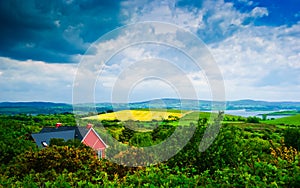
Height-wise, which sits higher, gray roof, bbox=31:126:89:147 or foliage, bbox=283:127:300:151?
foliage, bbox=283:127:300:151

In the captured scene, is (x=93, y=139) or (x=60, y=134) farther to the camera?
(x=60, y=134)

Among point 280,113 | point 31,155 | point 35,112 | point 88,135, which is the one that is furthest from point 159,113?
point 35,112

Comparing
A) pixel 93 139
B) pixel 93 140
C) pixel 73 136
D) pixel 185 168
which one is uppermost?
pixel 185 168

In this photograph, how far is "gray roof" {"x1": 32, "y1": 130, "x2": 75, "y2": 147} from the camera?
138 feet

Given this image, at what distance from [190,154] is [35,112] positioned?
94378 millimetres

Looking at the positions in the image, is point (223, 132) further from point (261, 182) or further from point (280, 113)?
point (280, 113)

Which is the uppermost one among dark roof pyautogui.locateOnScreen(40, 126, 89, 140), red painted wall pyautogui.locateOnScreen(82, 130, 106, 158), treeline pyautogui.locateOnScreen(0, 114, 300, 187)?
treeline pyautogui.locateOnScreen(0, 114, 300, 187)

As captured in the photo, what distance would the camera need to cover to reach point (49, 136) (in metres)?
43.1

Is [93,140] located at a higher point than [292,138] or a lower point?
lower

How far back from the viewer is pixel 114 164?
676 centimetres

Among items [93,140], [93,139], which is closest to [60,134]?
[93,139]

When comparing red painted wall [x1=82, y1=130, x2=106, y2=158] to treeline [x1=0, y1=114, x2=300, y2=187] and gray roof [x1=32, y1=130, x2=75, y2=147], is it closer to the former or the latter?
gray roof [x1=32, y1=130, x2=75, y2=147]

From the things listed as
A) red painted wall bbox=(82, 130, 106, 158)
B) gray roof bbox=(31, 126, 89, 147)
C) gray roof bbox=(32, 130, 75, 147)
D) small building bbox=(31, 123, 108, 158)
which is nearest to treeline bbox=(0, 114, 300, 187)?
small building bbox=(31, 123, 108, 158)

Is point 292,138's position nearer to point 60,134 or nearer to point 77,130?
point 77,130
